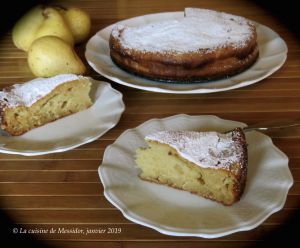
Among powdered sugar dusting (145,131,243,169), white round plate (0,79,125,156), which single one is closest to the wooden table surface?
white round plate (0,79,125,156)

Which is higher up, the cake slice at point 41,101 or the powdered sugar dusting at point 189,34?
the powdered sugar dusting at point 189,34

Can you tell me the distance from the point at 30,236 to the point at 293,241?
Result: 0.50m

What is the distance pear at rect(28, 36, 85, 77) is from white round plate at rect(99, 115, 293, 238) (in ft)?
1.40

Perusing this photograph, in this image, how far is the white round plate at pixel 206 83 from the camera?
1188 millimetres

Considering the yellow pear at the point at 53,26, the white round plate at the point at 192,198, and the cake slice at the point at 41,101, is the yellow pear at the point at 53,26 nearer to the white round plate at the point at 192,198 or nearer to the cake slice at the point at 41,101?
the cake slice at the point at 41,101

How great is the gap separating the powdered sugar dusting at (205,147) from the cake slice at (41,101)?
1.18 feet

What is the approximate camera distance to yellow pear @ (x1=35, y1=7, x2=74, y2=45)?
141 centimetres

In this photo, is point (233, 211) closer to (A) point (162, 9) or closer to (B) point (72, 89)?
(B) point (72, 89)

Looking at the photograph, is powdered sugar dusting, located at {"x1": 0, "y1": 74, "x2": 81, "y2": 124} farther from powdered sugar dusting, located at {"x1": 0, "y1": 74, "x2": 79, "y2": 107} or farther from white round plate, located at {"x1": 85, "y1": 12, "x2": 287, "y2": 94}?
white round plate, located at {"x1": 85, "y1": 12, "x2": 287, "y2": 94}

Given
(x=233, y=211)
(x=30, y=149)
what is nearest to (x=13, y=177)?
(x=30, y=149)

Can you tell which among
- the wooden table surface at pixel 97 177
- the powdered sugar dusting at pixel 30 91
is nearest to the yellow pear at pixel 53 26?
the wooden table surface at pixel 97 177

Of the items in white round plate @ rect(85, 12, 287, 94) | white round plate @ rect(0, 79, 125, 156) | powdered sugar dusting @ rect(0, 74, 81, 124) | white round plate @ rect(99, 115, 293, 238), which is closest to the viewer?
white round plate @ rect(99, 115, 293, 238)

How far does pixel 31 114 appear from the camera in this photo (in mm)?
1086

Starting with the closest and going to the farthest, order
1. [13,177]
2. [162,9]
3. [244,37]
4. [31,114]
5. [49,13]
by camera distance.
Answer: [13,177] < [31,114] < [244,37] < [49,13] < [162,9]
